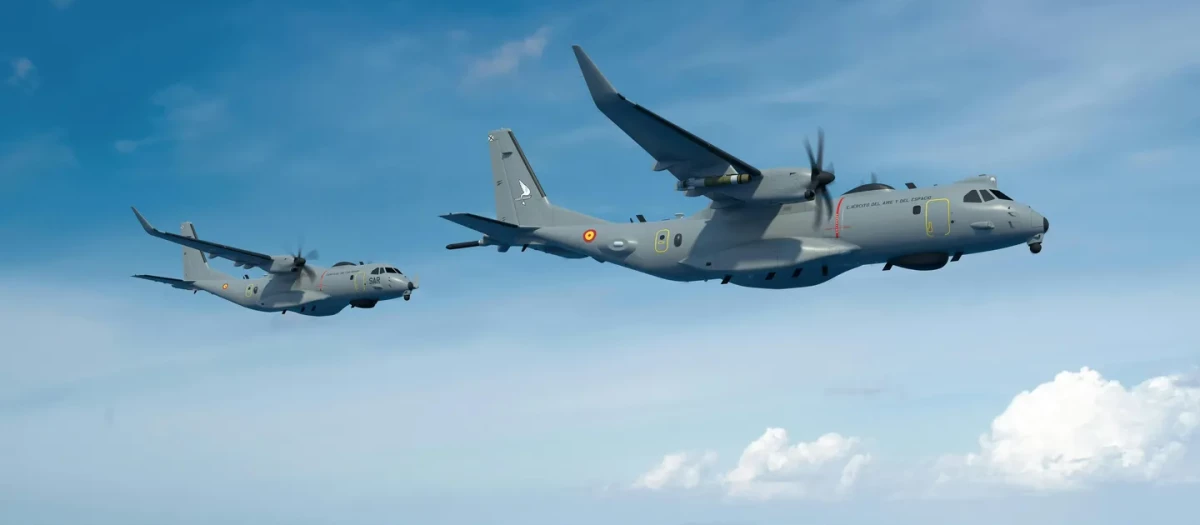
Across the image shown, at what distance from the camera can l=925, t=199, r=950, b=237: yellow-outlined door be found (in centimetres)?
2636

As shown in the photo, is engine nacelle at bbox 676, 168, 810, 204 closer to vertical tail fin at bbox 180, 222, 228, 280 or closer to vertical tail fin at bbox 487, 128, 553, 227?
vertical tail fin at bbox 487, 128, 553, 227

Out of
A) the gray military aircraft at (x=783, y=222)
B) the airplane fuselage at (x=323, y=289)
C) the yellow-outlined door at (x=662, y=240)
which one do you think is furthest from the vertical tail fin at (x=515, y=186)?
the airplane fuselage at (x=323, y=289)

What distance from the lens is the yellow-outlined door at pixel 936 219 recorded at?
86.5ft

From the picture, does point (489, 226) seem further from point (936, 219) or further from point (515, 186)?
point (936, 219)

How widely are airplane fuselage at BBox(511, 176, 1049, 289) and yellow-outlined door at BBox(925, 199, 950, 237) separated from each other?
27 millimetres

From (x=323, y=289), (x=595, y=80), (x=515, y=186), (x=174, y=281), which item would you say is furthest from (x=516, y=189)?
(x=174, y=281)

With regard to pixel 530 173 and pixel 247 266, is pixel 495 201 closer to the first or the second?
pixel 530 173

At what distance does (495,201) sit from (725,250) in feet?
40.7

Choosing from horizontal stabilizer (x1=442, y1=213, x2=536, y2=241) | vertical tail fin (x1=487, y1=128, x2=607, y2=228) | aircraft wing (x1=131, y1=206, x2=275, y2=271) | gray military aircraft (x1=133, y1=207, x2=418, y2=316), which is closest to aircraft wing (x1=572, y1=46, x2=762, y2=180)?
horizontal stabilizer (x1=442, y1=213, x2=536, y2=241)

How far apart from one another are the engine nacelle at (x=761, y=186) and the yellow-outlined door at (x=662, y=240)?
3055mm

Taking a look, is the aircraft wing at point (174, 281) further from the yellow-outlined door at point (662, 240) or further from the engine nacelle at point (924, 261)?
the engine nacelle at point (924, 261)

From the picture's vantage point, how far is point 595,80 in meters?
24.7

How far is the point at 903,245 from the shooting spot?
27062mm

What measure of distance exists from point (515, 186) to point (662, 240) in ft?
30.5
